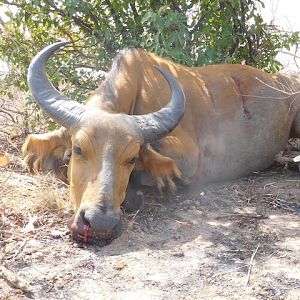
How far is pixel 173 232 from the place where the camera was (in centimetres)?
484

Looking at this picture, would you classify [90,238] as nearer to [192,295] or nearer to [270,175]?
[192,295]

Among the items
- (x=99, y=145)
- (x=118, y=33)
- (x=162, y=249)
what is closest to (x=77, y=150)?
(x=99, y=145)

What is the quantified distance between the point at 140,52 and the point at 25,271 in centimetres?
310

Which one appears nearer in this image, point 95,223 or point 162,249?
point 95,223

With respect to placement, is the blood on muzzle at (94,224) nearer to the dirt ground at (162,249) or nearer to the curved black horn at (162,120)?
the dirt ground at (162,249)

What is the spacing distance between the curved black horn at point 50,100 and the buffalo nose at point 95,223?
925 millimetres

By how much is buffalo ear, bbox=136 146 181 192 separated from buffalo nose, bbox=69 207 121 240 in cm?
106

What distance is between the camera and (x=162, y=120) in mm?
5168

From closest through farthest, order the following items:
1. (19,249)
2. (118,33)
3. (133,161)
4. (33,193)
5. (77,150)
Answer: (19,249)
(77,150)
(133,161)
(33,193)
(118,33)

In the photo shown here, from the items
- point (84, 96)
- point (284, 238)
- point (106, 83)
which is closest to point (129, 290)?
point (284, 238)

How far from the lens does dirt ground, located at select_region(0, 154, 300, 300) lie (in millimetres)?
3803

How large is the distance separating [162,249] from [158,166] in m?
1.18

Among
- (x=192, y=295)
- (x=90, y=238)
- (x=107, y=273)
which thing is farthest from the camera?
(x=90, y=238)

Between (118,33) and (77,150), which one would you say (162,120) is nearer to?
(77,150)
